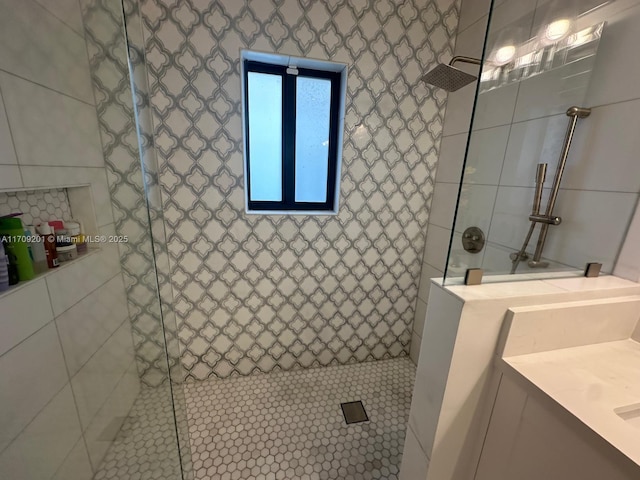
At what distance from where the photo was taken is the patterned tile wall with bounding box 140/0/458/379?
1350mm

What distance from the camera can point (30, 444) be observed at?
0.88 metres

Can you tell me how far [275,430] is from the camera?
147 centimetres

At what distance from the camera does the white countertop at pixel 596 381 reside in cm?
54

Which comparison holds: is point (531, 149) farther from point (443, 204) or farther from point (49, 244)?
point (49, 244)

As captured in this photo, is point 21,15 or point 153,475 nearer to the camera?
point 21,15

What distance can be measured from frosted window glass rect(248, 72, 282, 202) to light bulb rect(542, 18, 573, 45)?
4.25ft

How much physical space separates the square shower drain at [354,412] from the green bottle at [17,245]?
1612mm

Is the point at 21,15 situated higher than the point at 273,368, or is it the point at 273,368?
the point at 21,15

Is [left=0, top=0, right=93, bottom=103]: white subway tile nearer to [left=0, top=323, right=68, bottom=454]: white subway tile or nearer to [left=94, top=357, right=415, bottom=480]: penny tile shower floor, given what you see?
[left=0, top=323, right=68, bottom=454]: white subway tile

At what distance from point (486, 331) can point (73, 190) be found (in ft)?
5.52

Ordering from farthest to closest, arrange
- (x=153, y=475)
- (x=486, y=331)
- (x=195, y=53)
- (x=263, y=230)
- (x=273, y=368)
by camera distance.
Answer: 1. (x=273, y=368)
2. (x=263, y=230)
3. (x=195, y=53)
4. (x=153, y=475)
5. (x=486, y=331)

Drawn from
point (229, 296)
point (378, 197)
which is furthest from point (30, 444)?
point (378, 197)

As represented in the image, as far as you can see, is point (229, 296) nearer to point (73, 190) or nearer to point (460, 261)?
point (73, 190)

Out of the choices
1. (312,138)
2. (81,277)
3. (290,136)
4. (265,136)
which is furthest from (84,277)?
(312,138)
